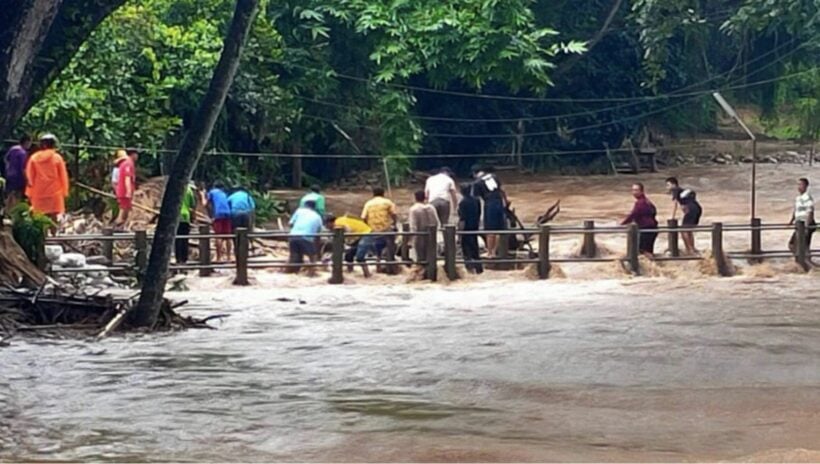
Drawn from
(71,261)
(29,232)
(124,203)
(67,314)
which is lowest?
(67,314)

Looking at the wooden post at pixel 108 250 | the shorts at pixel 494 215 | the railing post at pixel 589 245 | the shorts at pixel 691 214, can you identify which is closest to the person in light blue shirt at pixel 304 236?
the wooden post at pixel 108 250

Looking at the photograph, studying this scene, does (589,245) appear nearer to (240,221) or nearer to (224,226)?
(240,221)

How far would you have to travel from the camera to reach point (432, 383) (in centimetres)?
1116

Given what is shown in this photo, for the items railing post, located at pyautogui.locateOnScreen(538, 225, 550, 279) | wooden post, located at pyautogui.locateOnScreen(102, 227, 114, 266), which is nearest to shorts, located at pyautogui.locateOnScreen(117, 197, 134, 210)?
wooden post, located at pyautogui.locateOnScreen(102, 227, 114, 266)

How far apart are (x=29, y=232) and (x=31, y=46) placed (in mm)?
4704

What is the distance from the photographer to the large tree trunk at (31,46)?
1097cm

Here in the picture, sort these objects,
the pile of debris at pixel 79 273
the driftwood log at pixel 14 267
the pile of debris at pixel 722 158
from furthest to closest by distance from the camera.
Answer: the pile of debris at pixel 722 158
the pile of debris at pixel 79 273
the driftwood log at pixel 14 267

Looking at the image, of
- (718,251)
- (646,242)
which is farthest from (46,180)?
(718,251)

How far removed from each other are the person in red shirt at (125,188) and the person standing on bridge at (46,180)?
315cm

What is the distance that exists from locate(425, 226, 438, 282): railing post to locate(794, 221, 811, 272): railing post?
19.0ft

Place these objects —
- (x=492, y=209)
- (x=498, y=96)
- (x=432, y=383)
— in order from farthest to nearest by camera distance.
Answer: (x=498, y=96) < (x=492, y=209) < (x=432, y=383)

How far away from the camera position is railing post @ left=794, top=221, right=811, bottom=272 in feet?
66.3

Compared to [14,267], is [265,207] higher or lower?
higher

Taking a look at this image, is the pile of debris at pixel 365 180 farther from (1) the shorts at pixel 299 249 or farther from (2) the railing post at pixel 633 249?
(2) the railing post at pixel 633 249
